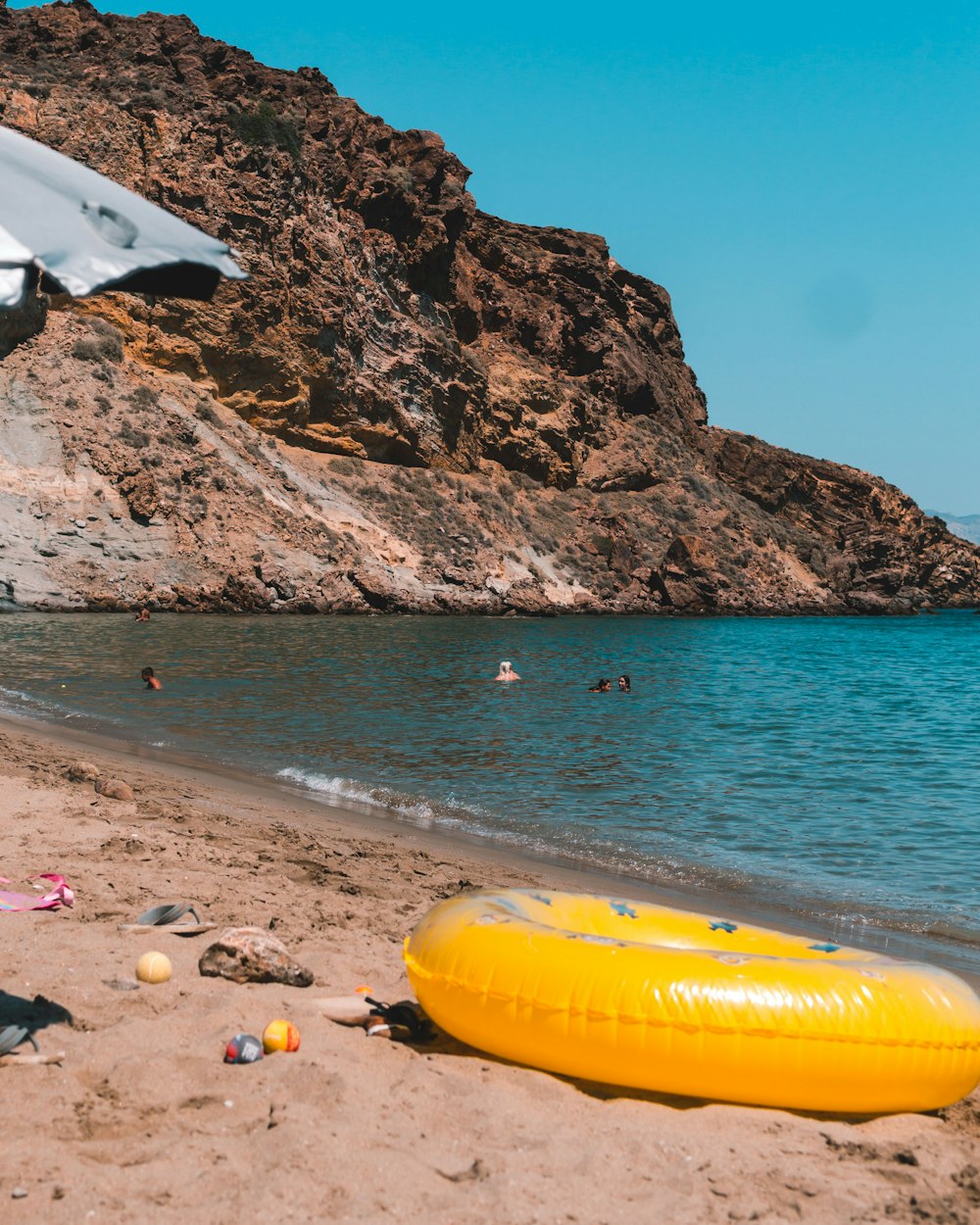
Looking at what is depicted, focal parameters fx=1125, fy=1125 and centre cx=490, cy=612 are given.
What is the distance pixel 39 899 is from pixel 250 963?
1.40 meters

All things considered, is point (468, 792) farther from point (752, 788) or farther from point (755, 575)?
point (755, 575)

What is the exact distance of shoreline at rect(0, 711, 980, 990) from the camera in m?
6.77

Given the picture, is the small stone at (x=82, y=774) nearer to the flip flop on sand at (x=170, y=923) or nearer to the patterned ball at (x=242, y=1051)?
the flip flop on sand at (x=170, y=923)

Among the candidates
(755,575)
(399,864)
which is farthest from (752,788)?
(755,575)

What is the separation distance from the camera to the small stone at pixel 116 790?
8562 mm

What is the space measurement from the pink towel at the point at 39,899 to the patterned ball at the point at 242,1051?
188cm

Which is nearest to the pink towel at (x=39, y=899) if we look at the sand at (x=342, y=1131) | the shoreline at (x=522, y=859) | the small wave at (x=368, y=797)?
the sand at (x=342, y=1131)

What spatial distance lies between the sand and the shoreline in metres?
2.42

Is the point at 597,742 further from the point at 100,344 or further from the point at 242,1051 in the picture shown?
the point at 100,344

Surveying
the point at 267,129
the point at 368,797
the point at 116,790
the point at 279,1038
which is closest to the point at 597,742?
the point at 368,797

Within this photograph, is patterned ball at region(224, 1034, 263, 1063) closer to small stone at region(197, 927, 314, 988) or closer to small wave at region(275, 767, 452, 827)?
small stone at region(197, 927, 314, 988)

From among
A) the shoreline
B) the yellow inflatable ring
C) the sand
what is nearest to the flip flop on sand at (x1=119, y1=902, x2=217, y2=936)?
the sand

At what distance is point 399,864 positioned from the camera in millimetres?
7500

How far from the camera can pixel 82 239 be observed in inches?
127
